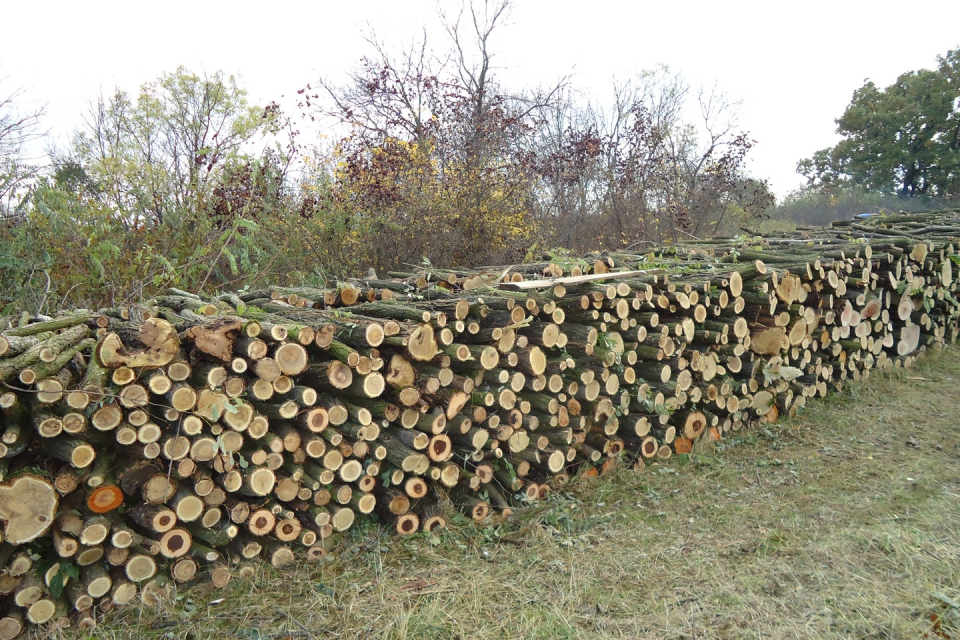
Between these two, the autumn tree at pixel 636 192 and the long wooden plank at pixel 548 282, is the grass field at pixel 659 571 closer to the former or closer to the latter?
the long wooden plank at pixel 548 282

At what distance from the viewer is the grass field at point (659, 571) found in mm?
2557

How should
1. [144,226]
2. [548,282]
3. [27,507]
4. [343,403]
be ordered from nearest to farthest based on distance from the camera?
[27,507] → [343,403] → [548,282] → [144,226]

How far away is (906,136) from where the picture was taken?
2375 cm

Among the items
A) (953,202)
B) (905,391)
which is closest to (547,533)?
(905,391)

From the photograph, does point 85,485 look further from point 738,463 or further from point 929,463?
point 929,463

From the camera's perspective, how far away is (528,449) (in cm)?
386

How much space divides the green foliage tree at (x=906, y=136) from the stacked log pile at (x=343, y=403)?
2347cm

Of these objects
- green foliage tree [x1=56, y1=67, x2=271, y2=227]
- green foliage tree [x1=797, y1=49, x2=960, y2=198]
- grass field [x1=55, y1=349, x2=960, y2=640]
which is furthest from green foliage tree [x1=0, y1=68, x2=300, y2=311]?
green foliage tree [x1=797, y1=49, x2=960, y2=198]

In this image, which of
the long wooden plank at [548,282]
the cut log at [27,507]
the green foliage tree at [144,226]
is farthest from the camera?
the green foliage tree at [144,226]

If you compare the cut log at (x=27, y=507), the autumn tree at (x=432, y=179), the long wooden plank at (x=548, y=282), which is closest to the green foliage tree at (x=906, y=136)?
the autumn tree at (x=432, y=179)

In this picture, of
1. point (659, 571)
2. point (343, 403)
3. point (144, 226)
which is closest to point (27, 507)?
point (343, 403)

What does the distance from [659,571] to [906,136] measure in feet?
91.0

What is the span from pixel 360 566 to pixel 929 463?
159 inches

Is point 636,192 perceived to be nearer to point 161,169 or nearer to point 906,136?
point 161,169
